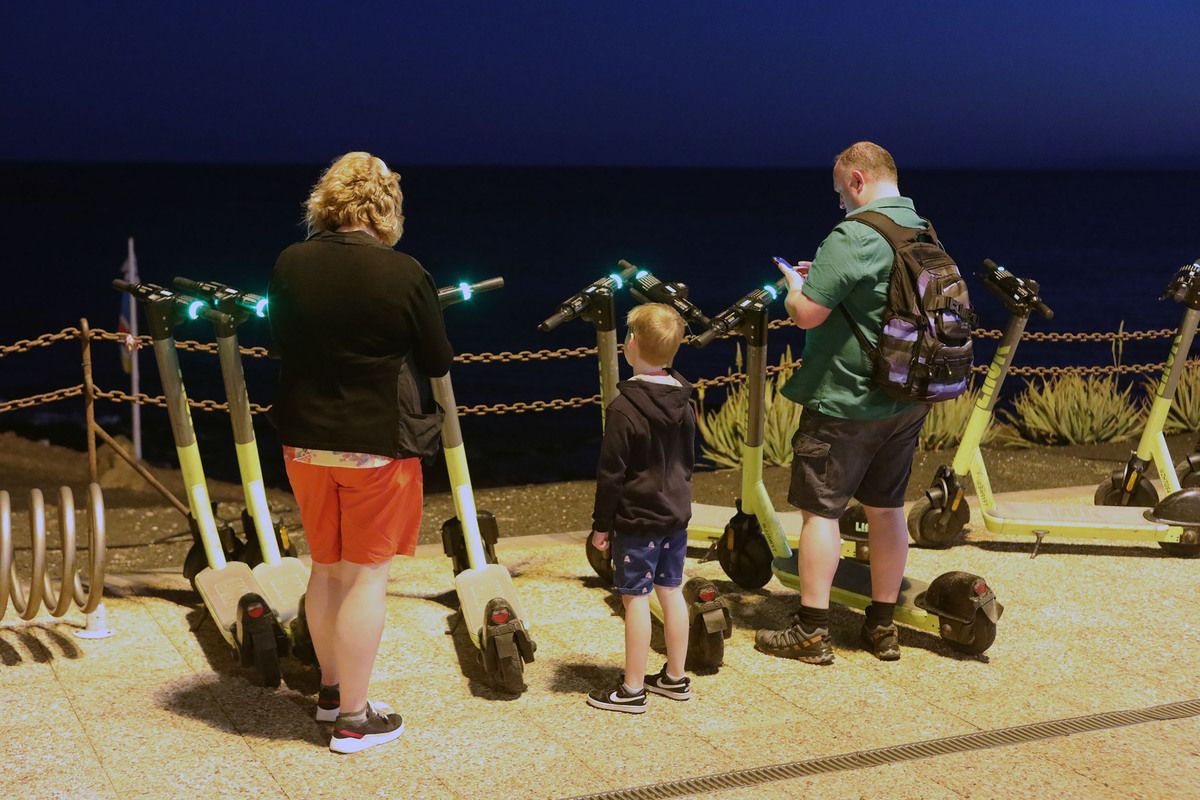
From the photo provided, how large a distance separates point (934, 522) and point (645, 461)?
2.82 meters

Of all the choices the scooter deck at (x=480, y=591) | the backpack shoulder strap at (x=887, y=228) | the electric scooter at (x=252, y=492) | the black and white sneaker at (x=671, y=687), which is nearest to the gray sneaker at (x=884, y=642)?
the black and white sneaker at (x=671, y=687)

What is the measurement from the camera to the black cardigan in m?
4.37

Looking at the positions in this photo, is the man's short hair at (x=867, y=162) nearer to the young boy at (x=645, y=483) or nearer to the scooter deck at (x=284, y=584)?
the young boy at (x=645, y=483)

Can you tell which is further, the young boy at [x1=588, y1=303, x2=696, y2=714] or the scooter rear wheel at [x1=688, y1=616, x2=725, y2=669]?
the scooter rear wheel at [x1=688, y1=616, x2=725, y2=669]

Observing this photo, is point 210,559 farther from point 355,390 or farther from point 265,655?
point 355,390

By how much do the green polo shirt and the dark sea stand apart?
10.7m

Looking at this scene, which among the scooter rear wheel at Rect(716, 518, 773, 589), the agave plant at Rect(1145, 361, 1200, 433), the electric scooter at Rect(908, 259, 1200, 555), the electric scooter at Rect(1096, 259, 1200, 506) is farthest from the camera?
the agave plant at Rect(1145, 361, 1200, 433)

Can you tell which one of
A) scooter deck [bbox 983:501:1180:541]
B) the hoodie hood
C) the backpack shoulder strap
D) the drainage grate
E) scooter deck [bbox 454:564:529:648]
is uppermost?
the backpack shoulder strap

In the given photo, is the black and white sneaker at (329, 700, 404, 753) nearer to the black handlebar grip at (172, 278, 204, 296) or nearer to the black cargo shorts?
the black cargo shorts

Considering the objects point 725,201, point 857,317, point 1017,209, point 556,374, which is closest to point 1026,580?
point 857,317

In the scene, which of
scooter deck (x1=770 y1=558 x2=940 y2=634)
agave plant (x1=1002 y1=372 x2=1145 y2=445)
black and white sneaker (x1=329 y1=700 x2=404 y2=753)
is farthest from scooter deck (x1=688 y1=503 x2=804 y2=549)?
agave plant (x1=1002 y1=372 x2=1145 y2=445)

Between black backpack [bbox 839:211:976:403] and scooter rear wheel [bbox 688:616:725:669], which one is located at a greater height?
black backpack [bbox 839:211:976:403]

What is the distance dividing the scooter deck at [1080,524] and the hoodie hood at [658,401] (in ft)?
9.68

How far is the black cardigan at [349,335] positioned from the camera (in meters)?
4.37
